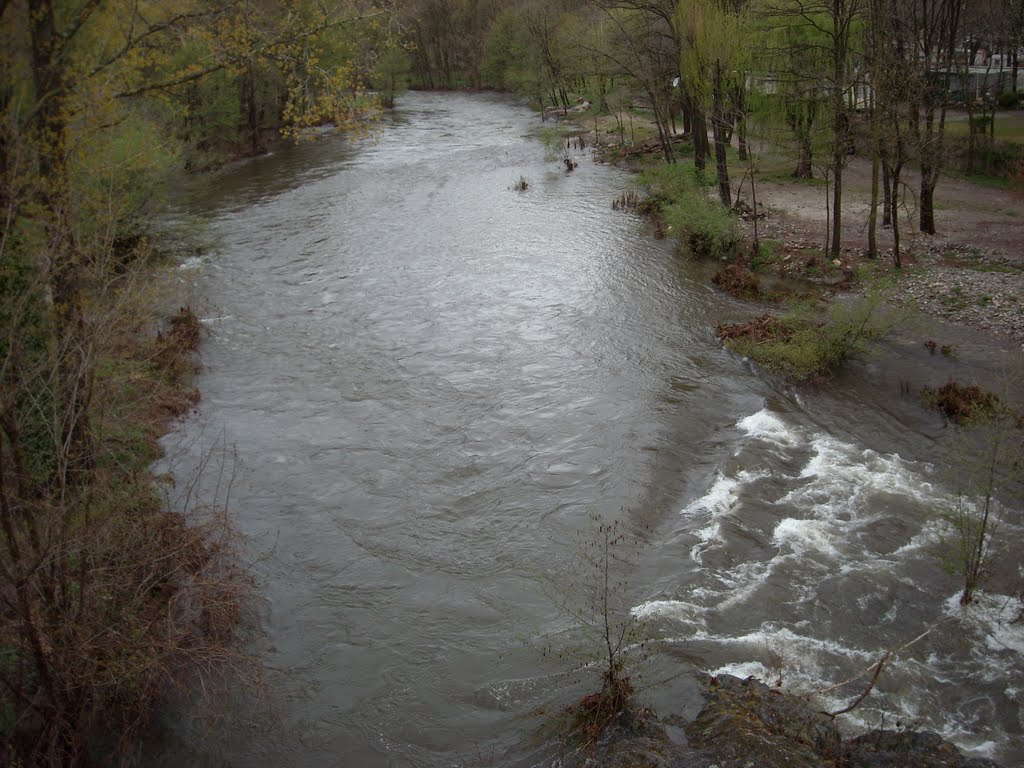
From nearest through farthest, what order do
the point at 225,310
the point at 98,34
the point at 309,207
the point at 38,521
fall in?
A: the point at 38,521, the point at 98,34, the point at 225,310, the point at 309,207

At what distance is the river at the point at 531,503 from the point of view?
30.2ft

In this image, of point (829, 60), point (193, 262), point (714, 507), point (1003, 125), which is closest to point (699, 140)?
point (829, 60)

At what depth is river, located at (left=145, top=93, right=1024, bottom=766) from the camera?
9219mm

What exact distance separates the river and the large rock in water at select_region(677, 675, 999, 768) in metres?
0.47

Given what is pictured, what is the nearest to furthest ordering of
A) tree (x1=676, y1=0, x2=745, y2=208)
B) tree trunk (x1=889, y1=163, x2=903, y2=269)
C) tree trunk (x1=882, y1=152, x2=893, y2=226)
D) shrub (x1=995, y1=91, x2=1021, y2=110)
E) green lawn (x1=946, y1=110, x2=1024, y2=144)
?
1. tree trunk (x1=889, y1=163, x2=903, y2=269)
2. tree trunk (x1=882, y1=152, x2=893, y2=226)
3. tree (x1=676, y1=0, x2=745, y2=208)
4. green lawn (x1=946, y1=110, x2=1024, y2=144)
5. shrub (x1=995, y1=91, x2=1021, y2=110)

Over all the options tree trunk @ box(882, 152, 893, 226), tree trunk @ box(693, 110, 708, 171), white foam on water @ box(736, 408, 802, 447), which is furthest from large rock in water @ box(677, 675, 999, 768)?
tree trunk @ box(693, 110, 708, 171)

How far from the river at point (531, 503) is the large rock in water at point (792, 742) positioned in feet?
1.54

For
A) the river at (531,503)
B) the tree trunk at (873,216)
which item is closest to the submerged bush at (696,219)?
the river at (531,503)

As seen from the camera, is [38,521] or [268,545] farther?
[268,545]

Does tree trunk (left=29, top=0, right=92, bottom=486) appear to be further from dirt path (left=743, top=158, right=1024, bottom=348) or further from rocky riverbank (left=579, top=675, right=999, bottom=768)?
dirt path (left=743, top=158, right=1024, bottom=348)

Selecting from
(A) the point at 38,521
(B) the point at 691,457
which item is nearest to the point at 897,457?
(B) the point at 691,457

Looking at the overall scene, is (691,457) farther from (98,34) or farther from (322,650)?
(98,34)

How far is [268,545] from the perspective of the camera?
1243 cm

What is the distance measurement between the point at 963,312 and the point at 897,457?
7000mm
